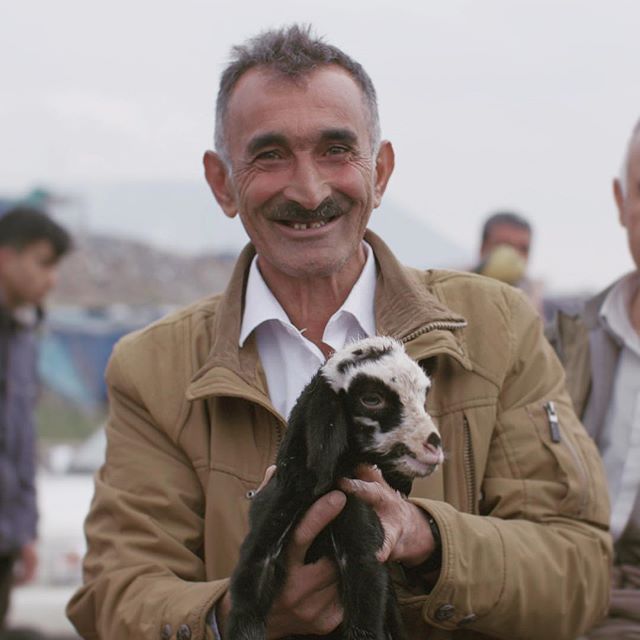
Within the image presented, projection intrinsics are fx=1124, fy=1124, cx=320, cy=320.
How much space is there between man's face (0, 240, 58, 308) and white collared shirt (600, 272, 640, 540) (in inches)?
149

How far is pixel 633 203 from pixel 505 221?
12.9ft

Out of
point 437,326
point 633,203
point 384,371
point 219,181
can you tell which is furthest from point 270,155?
point 633,203

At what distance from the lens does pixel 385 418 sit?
8.69ft

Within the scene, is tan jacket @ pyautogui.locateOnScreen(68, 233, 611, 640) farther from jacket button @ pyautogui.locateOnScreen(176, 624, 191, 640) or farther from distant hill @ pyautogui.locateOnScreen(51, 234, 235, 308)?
distant hill @ pyautogui.locateOnScreen(51, 234, 235, 308)

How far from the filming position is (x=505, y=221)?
26.8ft

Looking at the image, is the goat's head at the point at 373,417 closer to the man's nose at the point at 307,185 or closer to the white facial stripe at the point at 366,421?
the white facial stripe at the point at 366,421

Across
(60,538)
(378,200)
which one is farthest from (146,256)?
(378,200)

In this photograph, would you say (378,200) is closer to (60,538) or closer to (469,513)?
(469,513)

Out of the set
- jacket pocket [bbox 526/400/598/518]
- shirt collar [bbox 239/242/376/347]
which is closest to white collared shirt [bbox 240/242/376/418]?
shirt collar [bbox 239/242/376/347]

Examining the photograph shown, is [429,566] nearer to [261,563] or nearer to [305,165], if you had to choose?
[261,563]

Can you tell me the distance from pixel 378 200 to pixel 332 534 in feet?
4.41

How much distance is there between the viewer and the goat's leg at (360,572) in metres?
2.61

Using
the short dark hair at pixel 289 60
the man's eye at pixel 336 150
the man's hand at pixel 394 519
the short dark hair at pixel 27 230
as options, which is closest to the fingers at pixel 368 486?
the man's hand at pixel 394 519

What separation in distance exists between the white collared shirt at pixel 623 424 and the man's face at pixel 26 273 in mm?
3785
